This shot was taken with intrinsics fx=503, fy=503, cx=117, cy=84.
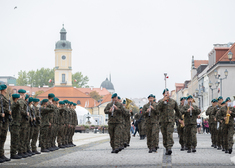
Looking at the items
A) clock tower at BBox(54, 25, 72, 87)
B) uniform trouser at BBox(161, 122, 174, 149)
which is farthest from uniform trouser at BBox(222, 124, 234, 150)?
clock tower at BBox(54, 25, 72, 87)

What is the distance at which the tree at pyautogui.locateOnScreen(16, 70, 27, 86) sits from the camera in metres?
165

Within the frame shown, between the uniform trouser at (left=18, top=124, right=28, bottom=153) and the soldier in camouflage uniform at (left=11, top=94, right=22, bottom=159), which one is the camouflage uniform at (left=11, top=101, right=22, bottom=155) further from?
the uniform trouser at (left=18, top=124, right=28, bottom=153)

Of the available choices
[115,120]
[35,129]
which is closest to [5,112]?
[35,129]

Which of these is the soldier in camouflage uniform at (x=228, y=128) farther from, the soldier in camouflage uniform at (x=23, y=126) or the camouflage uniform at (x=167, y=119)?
the soldier in camouflage uniform at (x=23, y=126)

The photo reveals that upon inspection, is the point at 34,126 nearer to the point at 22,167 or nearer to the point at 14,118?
the point at 14,118

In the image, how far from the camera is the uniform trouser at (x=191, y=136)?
17344mm

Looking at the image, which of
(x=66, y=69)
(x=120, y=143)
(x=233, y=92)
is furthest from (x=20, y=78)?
(x=120, y=143)

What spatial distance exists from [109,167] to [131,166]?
0.56m

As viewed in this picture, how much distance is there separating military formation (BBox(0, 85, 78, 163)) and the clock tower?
136 m

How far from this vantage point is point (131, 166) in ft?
39.5

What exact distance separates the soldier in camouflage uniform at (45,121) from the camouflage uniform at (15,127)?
2986mm

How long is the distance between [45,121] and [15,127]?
11.2 ft

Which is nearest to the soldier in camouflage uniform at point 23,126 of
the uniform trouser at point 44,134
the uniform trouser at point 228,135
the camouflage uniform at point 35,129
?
the camouflage uniform at point 35,129

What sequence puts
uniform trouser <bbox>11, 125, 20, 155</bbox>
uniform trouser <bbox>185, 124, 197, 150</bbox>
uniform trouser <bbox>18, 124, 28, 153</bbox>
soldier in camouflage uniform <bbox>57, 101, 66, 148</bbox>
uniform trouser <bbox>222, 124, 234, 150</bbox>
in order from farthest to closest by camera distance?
soldier in camouflage uniform <bbox>57, 101, 66, 148</bbox> → uniform trouser <bbox>185, 124, 197, 150</bbox> → uniform trouser <bbox>222, 124, 234, 150</bbox> → uniform trouser <bbox>18, 124, 28, 153</bbox> → uniform trouser <bbox>11, 125, 20, 155</bbox>
